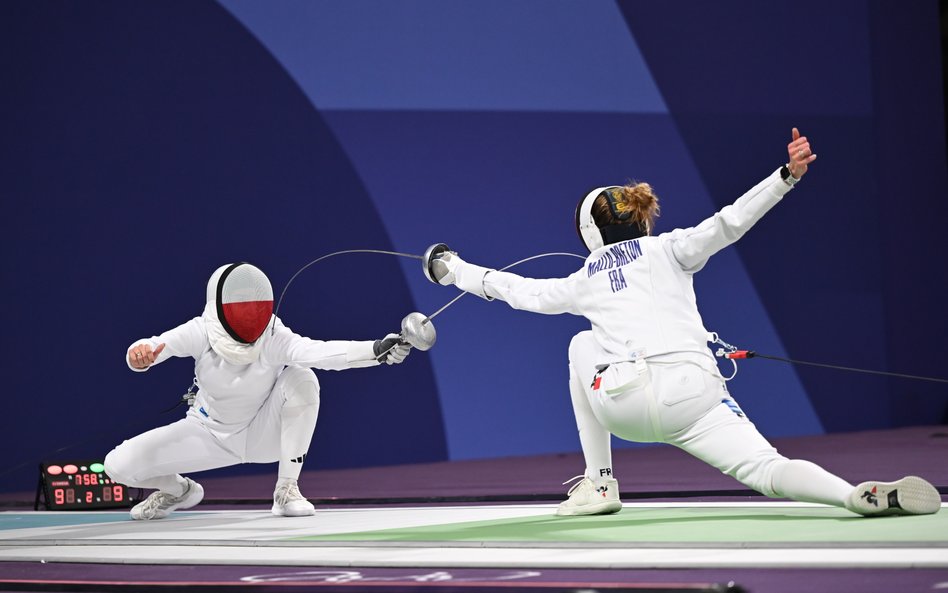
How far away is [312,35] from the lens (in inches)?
278

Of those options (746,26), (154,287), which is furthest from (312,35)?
(746,26)

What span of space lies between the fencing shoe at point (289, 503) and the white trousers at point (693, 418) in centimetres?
131

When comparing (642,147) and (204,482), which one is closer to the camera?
(204,482)

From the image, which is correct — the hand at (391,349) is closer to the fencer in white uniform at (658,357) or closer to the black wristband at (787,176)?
the fencer in white uniform at (658,357)

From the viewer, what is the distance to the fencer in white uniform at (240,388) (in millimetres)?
4344

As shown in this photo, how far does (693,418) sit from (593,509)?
557 mm

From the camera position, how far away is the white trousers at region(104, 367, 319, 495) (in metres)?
4.45

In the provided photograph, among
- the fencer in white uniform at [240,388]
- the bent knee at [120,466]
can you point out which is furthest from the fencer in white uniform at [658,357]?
the bent knee at [120,466]

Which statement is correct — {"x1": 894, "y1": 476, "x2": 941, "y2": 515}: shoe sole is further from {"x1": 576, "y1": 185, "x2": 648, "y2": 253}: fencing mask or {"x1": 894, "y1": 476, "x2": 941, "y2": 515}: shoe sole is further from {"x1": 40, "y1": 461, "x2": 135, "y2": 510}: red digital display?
{"x1": 40, "y1": 461, "x2": 135, "y2": 510}: red digital display

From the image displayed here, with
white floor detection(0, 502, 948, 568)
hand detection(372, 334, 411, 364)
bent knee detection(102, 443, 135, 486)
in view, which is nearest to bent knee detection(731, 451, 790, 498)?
white floor detection(0, 502, 948, 568)

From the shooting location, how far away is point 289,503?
4395 millimetres

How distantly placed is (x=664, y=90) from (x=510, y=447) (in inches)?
98.0

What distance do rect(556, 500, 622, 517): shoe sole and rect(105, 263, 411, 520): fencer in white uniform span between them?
0.88 meters

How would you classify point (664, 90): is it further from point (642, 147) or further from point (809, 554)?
point (809, 554)
